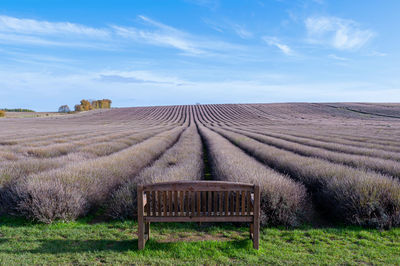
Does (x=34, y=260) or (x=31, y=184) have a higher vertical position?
(x=31, y=184)

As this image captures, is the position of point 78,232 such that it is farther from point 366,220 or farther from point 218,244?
point 366,220

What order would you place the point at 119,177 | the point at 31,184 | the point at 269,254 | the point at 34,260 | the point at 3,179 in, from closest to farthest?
the point at 34,260 < the point at 269,254 < the point at 31,184 < the point at 3,179 < the point at 119,177

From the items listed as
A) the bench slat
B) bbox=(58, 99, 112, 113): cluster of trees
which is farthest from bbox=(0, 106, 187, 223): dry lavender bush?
bbox=(58, 99, 112, 113): cluster of trees

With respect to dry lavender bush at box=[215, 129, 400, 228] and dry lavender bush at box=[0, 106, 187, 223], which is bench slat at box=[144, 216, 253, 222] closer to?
dry lavender bush at box=[0, 106, 187, 223]

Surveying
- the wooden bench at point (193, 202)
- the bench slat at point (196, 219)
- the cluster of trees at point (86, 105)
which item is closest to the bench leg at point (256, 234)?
the wooden bench at point (193, 202)

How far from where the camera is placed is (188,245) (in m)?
3.85

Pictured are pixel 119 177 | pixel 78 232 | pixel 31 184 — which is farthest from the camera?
pixel 119 177

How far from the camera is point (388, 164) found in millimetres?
7551

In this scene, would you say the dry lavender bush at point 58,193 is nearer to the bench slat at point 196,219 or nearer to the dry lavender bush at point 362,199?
the bench slat at point 196,219

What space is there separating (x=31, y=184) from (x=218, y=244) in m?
4.00

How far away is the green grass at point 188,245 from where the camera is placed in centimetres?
348

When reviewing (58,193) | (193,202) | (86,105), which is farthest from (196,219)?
(86,105)

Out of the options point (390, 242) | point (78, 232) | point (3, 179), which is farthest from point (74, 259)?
point (390, 242)

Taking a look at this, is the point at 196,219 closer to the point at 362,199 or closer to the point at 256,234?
the point at 256,234
